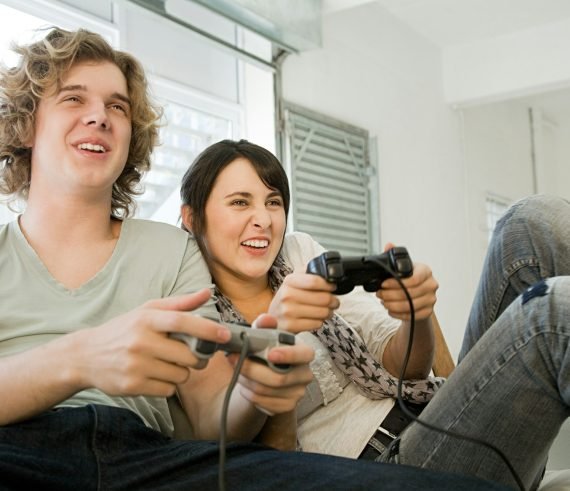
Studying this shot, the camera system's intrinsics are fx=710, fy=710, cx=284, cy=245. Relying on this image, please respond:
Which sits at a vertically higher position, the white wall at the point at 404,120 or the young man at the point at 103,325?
the white wall at the point at 404,120

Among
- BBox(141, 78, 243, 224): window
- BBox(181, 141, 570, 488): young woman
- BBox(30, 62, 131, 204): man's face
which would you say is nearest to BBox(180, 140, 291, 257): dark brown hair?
BBox(181, 141, 570, 488): young woman

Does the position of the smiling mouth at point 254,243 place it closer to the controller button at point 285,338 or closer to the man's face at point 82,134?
the man's face at point 82,134

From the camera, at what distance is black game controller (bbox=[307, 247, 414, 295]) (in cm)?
104

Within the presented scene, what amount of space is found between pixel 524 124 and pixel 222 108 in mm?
3970

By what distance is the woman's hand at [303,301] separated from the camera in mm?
1060

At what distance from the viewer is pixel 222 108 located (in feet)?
11.5

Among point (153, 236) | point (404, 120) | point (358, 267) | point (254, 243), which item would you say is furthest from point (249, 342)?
point (404, 120)

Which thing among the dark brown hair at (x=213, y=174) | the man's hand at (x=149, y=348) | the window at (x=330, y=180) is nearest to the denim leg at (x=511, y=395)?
the man's hand at (x=149, y=348)

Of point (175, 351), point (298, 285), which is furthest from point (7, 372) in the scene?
point (298, 285)

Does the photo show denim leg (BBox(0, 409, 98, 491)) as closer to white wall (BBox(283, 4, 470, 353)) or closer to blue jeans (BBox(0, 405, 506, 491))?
blue jeans (BBox(0, 405, 506, 491))

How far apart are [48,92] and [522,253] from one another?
910 millimetres

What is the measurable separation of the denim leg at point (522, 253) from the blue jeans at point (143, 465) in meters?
0.55

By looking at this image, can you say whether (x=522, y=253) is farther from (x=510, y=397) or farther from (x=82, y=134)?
(x=82, y=134)

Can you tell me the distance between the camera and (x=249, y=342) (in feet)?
2.67
